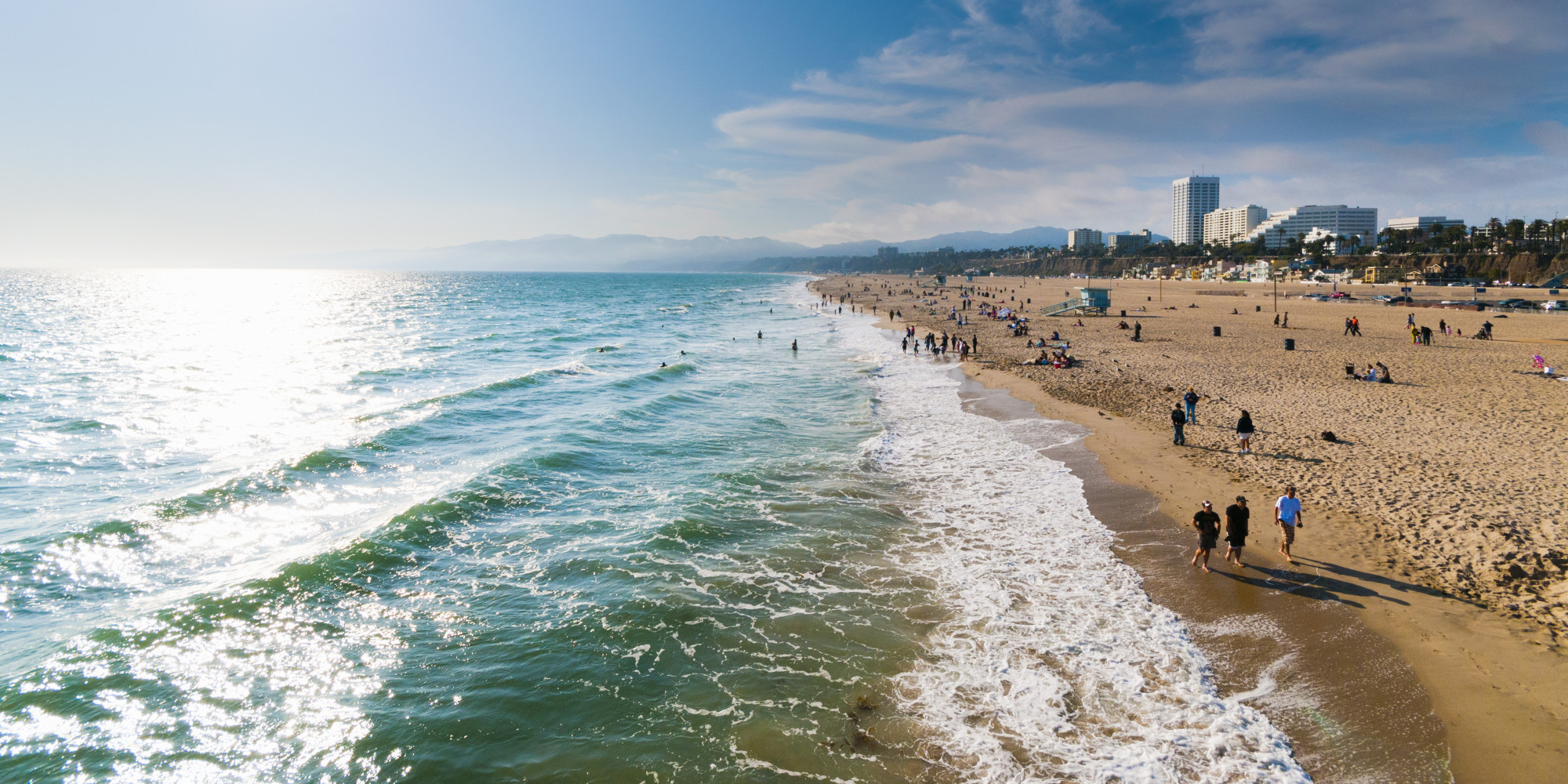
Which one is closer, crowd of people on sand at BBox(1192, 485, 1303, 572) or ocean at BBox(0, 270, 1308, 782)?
ocean at BBox(0, 270, 1308, 782)

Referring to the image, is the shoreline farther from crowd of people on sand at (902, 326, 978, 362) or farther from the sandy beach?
crowd of people on sand at (902, 326, 978, 362)

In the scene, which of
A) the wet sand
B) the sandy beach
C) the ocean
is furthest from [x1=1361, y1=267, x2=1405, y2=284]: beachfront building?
the wet sand

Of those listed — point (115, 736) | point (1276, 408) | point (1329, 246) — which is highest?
point (1329, 246)

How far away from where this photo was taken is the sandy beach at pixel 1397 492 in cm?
814

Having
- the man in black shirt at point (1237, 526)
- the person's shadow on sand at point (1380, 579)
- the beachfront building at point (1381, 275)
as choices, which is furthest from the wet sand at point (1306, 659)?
the beachfront building at point (1381, 275)

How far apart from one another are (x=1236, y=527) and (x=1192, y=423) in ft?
33.9

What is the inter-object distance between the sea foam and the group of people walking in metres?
4.72

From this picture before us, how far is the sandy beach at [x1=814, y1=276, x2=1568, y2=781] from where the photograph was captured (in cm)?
814

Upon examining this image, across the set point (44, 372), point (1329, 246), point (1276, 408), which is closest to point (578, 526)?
point (1276, 408)

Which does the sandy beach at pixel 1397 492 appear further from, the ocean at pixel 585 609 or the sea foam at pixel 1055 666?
the ocean at pixel 585 609

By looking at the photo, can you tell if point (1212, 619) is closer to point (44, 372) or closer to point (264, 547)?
point (264, 547)

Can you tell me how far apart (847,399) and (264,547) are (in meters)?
19.7

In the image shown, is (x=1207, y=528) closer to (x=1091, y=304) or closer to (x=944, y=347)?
(x=944, y=347)

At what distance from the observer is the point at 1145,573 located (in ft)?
37.3
